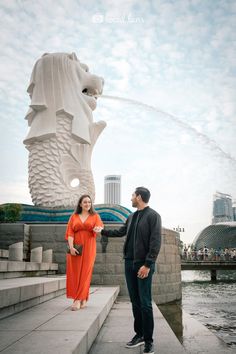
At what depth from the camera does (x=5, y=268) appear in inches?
205

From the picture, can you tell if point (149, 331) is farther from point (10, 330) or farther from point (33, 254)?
point (33, 254)

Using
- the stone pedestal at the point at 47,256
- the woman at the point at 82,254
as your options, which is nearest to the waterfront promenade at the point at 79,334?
the woman at the point at 82,254

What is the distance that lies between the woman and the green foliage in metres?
9.68

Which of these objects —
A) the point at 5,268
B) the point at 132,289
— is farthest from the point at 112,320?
the point at 5,268

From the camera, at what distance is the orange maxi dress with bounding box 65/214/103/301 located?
419 cm

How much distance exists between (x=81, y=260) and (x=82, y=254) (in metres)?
0.07

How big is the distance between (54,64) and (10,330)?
579 inches

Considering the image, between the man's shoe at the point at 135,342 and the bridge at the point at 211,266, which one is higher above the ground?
the man's shoe at the point at 135,342

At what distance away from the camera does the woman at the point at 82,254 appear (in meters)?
4.18

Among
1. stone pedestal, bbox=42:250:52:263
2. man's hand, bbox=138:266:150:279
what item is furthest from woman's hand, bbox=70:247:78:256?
stone pedestal, bbox=42:250:52:263

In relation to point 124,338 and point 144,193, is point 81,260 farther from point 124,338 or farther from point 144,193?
point 144,193

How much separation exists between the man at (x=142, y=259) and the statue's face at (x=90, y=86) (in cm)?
1360

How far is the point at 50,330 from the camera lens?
2.90 m

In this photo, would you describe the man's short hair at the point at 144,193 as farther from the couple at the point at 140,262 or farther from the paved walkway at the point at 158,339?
the paved walkway at the point at 158,339
